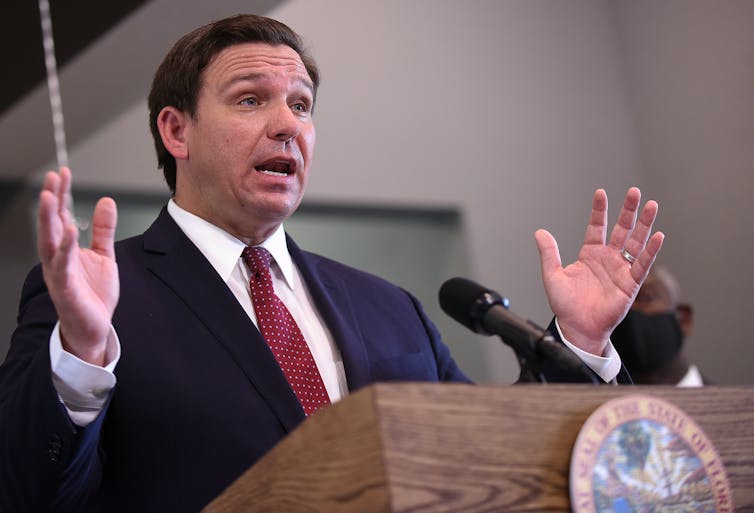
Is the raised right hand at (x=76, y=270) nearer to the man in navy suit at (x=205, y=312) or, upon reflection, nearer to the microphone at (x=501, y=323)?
the man in navy suit at (x=205, y=312)

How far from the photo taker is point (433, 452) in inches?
40.7

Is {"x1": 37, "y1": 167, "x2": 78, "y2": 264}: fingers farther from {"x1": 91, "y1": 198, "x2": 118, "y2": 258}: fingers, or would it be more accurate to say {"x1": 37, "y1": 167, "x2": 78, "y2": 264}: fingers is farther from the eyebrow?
the eyebrow

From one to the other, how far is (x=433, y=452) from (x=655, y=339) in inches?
112

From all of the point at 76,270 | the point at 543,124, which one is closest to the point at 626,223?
the point at 76,270

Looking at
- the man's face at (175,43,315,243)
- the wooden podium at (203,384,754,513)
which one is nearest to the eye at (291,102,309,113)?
the man's face at (175,43,315,243)

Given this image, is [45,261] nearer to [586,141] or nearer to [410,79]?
[410,79]

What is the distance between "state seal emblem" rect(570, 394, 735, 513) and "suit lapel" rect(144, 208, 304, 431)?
582mm

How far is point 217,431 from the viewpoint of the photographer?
157cm

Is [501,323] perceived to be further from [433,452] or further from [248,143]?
[248,143]

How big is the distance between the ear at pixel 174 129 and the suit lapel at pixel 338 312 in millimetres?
A: 296

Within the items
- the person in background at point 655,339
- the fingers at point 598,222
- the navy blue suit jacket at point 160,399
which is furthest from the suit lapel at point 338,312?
the person in background at point 655,339

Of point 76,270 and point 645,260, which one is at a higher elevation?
point 76,270

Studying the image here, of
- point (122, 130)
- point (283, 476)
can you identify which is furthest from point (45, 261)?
point (122, 130)

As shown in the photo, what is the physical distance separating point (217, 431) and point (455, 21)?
143 inches
